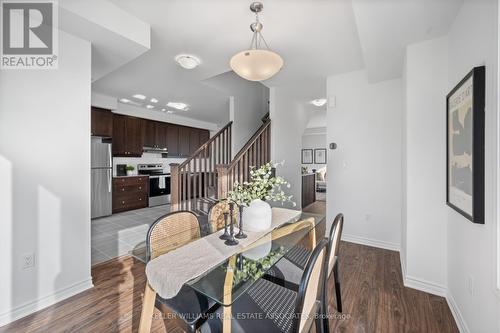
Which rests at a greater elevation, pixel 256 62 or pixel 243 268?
pixel 256 62

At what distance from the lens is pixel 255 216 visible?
1.72 meters

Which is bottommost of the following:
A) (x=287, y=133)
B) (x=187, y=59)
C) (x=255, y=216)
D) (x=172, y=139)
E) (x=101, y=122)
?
(x=255, y=216)

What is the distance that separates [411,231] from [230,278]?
1955 mm

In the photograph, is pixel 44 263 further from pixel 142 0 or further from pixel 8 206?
pixel 142 0

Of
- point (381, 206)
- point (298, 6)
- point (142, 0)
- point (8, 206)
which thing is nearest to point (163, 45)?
point (142, 0)

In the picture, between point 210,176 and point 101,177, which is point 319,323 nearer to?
point 210,176

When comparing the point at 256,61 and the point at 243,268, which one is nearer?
the point at 243,268

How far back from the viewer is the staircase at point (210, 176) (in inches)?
123

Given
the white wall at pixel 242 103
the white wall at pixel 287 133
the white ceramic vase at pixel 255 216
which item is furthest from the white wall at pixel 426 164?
the white wall at pixel 242 103

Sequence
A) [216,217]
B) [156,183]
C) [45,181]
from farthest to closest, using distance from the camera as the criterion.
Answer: [156,183], [216,217], [45,181]

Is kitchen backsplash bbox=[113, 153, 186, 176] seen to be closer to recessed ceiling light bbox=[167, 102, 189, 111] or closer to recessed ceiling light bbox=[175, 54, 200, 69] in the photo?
recessed ceiling light bbox=[167, 102, 189, 111]

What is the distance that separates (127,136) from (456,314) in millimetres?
6053

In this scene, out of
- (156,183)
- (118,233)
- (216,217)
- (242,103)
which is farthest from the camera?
(156,183)

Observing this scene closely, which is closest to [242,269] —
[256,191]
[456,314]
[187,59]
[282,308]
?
[282,308]
